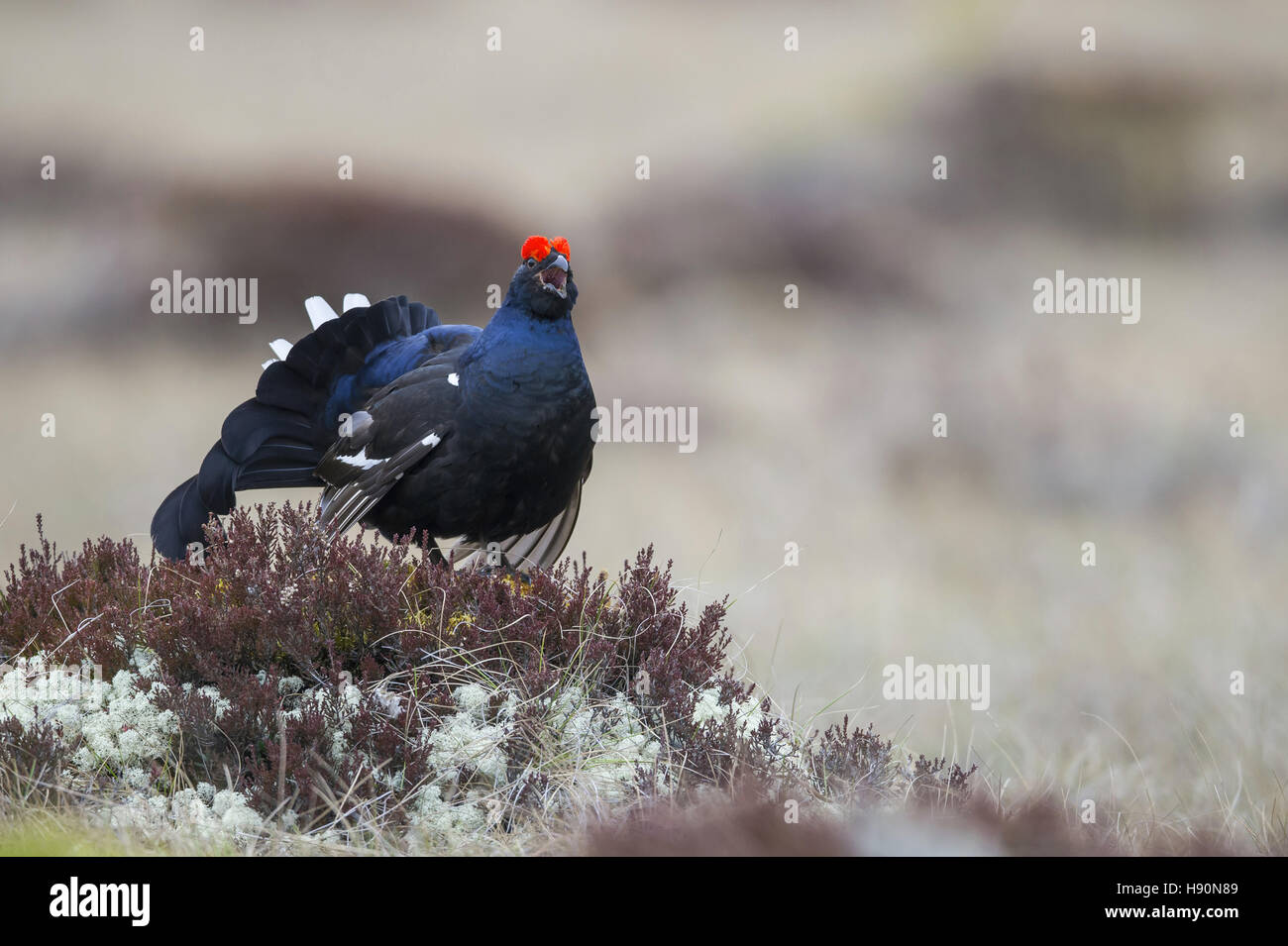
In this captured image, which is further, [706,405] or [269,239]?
[269,239]

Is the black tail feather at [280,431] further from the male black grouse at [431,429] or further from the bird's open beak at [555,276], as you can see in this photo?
the bird's open beak at [555,276]

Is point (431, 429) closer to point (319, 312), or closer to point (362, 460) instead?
point (362, 460)

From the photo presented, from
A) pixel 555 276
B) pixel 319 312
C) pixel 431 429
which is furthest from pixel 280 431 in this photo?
pixel 555 276

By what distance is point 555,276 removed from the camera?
4430 mm

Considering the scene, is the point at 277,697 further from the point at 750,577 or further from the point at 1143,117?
the point at 1143,117

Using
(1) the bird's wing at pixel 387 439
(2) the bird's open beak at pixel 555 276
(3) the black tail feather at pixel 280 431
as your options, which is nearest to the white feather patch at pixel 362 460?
(1) the bird's wing at pixel 387 439

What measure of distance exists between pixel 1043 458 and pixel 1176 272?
600 cm

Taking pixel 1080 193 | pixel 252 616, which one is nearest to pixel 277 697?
pixel 252 616

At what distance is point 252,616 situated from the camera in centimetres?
345

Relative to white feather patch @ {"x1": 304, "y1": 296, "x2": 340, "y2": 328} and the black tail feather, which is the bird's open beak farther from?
white feather patch @ {"x1": 304, "y1": 296, "x2": 340, "y2": 328}

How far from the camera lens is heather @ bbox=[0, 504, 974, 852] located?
316 cm

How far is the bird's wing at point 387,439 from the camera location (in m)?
4.53

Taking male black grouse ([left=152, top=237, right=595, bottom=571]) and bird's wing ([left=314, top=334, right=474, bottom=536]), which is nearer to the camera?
male black grouse ([left=152, top=237, right=595, bottom=571])

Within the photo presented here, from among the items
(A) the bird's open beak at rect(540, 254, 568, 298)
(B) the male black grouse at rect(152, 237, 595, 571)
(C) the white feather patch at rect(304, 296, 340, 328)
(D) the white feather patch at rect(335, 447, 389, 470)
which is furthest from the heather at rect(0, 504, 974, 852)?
(C) the white feather patch at rect(304, 296, 340, 328)
